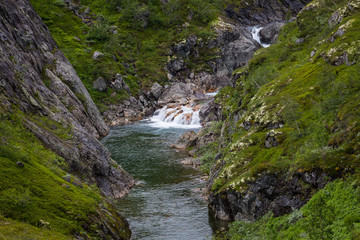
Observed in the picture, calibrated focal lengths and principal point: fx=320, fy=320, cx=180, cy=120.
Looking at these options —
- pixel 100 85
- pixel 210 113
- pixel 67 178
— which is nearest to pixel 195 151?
pixel 210 113

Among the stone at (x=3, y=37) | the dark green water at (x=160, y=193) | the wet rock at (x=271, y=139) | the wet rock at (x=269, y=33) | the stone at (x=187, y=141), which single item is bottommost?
the dark green water at (x=160, y=193)

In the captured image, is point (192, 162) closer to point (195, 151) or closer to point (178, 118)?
point (195, 151)

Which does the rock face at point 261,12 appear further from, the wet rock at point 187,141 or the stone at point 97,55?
the wet rock at point 187,141

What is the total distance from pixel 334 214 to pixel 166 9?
13565 cm

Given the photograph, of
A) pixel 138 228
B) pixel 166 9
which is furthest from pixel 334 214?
pixel 166 9

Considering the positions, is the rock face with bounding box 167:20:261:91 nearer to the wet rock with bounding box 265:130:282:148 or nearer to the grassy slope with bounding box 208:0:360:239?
the grassy slope with bounding box 208:0:360:239

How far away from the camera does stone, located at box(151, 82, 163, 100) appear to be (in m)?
97.8

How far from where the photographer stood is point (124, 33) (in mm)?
123375

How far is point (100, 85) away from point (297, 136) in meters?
73.3

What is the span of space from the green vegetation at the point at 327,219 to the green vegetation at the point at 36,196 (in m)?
11.9

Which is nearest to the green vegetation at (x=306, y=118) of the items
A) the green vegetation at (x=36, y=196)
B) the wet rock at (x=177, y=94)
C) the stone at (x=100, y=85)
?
the green vegetation at (x=36, y=196)

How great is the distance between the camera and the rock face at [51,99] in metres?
34.1

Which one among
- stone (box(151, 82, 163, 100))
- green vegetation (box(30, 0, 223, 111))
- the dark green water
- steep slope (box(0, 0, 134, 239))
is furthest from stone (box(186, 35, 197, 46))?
steep slope (box(0, 0, 134, 239))

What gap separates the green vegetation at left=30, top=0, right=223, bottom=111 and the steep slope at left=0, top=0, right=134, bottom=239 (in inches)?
1234
